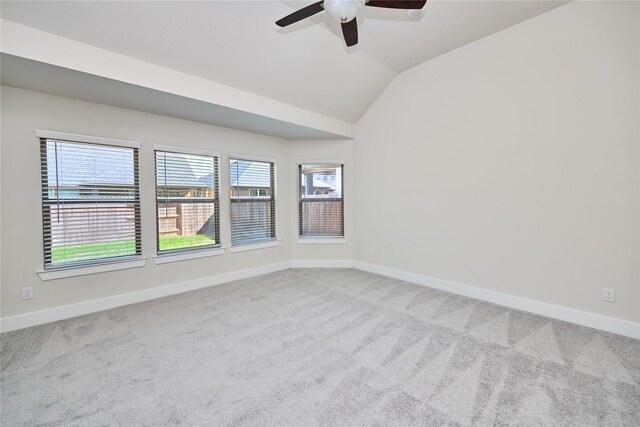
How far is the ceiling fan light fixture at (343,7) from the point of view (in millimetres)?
1857

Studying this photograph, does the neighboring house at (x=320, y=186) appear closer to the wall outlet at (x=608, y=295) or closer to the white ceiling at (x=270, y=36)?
the white ceiling at (x=270, y=36)

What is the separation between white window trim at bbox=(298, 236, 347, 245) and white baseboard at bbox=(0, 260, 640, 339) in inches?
28.0

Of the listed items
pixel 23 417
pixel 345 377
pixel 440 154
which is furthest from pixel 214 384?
pixel 440 154

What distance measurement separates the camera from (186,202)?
3959 millimetres

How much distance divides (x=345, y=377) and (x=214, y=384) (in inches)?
37.0

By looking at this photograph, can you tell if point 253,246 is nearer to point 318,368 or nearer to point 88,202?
point 88,202

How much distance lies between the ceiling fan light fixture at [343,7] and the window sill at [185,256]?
3425mm

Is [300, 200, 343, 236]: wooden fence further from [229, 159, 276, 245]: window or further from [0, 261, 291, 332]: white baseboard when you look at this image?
[0, 261, 291, 332]: white baseboard

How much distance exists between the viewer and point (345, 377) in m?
2.00

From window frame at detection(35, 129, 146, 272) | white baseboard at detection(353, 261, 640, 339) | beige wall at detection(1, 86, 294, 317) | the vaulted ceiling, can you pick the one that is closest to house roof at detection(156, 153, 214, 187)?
beige wall at detection(1, 86, 294, 317)

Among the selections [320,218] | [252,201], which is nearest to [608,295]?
[320,218]

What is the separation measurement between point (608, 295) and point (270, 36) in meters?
4.25

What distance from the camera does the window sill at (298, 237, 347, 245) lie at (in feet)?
16.8

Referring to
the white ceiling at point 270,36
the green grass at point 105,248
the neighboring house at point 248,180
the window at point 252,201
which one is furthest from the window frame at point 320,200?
the green grass at point 105,248
